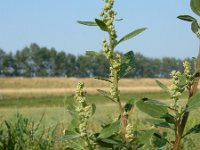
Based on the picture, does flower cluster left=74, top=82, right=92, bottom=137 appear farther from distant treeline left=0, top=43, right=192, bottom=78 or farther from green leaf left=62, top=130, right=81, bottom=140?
distant treeline left=0, top=43, right=192, bottom=78

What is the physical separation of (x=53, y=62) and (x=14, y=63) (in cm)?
989

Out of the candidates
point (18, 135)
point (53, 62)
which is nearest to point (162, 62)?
point (53, 62)

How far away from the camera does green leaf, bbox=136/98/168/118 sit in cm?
115

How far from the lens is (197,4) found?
1.17 m

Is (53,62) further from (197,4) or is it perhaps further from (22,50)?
(197,4)

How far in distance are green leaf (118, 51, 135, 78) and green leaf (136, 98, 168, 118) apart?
0.11m

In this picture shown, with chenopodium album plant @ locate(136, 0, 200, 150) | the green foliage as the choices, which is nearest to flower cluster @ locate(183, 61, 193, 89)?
chenopodium album plant @ locate(136, 0, 200, 150)

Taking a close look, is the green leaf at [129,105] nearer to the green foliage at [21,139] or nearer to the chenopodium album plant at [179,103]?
the chenopodium album plant at [179,103]

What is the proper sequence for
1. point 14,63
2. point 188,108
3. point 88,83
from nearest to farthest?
point 188,108 → point 88,83 → point 14,63

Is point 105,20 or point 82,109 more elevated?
point 105,20

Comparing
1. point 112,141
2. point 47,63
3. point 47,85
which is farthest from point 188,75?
point 47,63

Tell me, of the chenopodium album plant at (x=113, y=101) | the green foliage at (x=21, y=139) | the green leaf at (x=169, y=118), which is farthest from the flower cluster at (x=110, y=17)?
the green foliage at (x=21, y=139)

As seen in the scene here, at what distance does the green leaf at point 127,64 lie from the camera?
1.23 m

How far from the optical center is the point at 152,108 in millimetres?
1175
